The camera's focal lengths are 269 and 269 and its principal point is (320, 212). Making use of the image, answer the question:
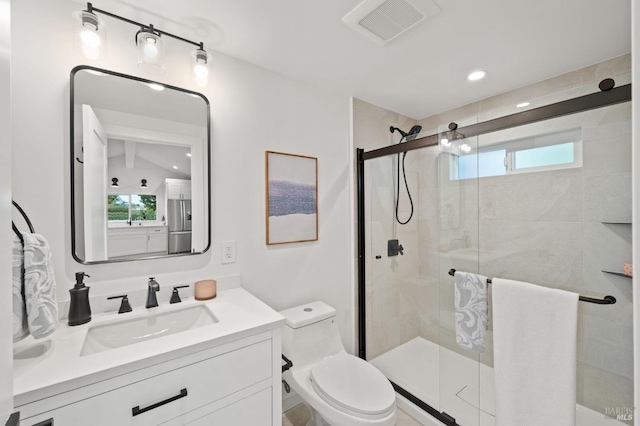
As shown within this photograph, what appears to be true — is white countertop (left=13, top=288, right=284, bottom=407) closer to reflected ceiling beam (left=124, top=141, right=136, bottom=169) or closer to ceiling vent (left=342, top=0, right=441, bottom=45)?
reflected ceiling beam (left=124, top=141, right=136, bottom=169)

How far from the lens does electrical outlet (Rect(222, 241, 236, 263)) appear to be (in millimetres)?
1556

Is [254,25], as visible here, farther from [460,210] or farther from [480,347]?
[480,347]

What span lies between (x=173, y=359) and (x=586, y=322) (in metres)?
1.71

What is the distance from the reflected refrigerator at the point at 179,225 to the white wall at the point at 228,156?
0.07 metres

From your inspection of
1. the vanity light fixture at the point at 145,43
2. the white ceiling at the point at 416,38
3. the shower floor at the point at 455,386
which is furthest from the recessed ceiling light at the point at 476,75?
the shower floor at the point at 455,386

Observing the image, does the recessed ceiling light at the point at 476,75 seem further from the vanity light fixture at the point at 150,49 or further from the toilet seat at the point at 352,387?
the toilet seat at the point at 352,387

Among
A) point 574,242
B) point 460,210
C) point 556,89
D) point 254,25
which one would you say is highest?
point 254,25

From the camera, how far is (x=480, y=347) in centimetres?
143

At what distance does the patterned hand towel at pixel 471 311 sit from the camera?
4.69ft

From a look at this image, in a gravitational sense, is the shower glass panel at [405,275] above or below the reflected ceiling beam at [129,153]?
below

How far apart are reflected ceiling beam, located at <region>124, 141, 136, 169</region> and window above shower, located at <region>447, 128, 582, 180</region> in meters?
1.73

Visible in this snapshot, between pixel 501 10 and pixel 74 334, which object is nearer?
pixel 74 334

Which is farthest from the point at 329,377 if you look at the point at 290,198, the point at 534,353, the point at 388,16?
the point at 388,16

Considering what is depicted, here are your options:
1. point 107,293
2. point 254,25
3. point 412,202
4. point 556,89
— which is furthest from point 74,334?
point 556,89
